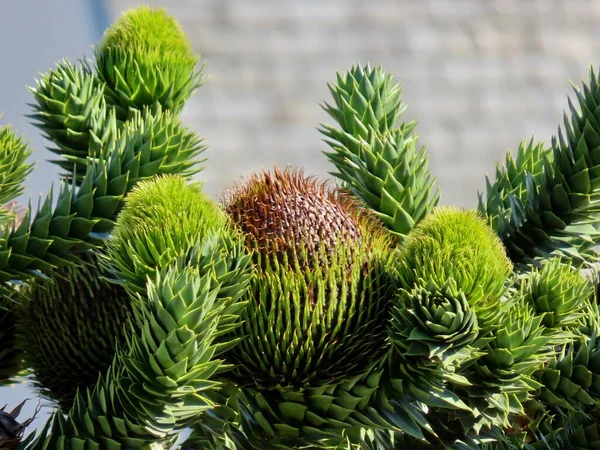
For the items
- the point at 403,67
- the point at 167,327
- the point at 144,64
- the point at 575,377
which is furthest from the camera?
the point at 403,67

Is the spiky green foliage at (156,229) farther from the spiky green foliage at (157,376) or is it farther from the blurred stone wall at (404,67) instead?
the blurred stone wall at (404,67)

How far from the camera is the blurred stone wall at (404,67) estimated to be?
95.7 inches

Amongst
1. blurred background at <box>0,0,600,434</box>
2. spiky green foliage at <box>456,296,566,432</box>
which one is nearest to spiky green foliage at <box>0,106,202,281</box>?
spiky green foliage at <box>456,296,566,432</box>

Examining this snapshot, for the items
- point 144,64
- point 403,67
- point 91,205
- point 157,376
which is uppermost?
point 403,67

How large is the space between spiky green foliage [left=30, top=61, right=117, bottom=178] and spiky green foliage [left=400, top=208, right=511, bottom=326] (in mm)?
242

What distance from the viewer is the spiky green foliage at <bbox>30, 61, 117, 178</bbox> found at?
1.81 ft

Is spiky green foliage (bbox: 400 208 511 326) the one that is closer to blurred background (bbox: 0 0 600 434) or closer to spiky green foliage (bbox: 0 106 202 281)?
spiky green foliage (bbox: 0 106 202 281)

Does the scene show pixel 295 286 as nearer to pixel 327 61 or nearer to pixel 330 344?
pixel 330 344

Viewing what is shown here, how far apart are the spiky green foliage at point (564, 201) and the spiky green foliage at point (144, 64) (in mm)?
259

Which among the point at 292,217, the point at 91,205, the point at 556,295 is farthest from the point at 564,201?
the point at 91,205

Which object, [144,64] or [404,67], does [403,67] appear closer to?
[404,67]

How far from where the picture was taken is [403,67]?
2.49 m

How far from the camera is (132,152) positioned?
0.49 m

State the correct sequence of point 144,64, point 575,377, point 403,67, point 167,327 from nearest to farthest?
point 167,327, point 575,377, point 144,64, point 403,67
